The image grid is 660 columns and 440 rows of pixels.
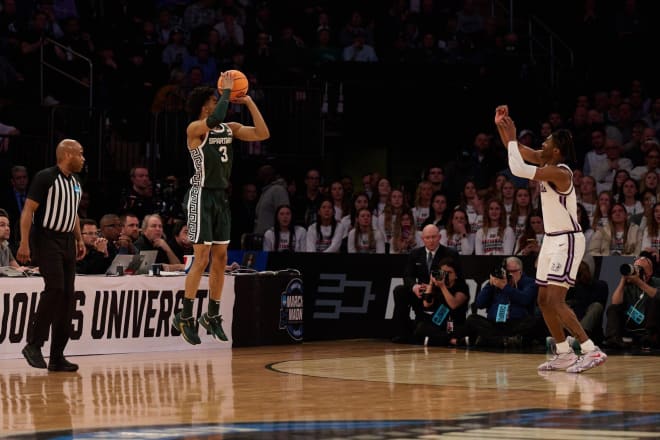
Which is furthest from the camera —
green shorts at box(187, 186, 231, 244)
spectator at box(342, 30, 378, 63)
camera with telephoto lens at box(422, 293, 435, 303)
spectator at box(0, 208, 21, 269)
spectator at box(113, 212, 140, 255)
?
spectator at box(342, 30, 378, 63)

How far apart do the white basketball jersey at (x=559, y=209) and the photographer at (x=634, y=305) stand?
322cm

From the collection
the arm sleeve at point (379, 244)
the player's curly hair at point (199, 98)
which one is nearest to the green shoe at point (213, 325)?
the player's curly hair at point (199, 98)

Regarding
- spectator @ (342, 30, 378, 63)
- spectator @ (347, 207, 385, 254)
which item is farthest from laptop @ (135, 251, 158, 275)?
spectator @ (342, 30, 378, 63)

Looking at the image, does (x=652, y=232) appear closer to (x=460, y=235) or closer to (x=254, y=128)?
(x=460, y=235)

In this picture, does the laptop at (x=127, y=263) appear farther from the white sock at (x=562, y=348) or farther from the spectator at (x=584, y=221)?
the spectator at (x=584, y=221)

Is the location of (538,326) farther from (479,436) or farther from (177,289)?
(479,436)

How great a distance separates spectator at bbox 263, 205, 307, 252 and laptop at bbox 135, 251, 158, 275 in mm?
2814

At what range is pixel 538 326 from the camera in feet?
51.5

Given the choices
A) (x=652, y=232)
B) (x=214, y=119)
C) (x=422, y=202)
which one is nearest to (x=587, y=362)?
(x=214, y=119)

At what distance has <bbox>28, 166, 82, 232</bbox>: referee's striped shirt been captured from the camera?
39.5 ft

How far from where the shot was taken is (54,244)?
12.1 metres

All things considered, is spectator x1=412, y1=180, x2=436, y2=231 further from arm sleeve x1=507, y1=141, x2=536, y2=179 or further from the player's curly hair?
the player's curly hair

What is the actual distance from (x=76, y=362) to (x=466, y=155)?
27.7 feet

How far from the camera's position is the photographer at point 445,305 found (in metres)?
16.2
